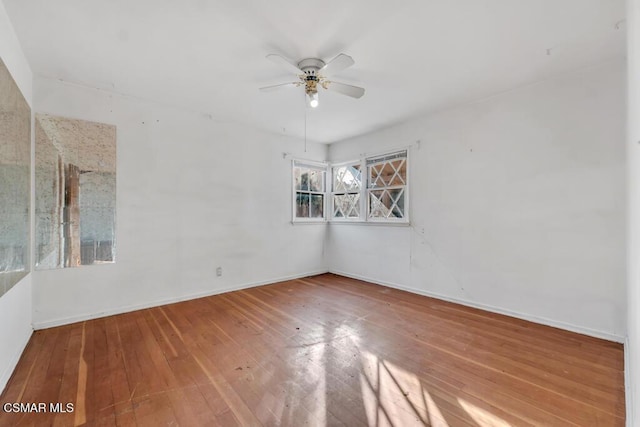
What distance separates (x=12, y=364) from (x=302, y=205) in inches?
159

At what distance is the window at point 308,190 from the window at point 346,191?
0.81 ft

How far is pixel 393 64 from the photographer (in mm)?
2725

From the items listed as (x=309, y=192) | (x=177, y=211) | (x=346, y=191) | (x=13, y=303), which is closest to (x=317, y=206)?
(x=309, y=192)

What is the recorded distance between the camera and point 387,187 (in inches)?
185

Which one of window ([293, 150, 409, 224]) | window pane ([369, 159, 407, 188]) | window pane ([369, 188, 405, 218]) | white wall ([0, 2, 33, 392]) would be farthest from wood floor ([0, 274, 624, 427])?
window pane ([369, 159, 407, 188])

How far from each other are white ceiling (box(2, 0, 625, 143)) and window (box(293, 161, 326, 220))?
2071 mm

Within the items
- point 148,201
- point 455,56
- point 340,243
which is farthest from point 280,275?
point 455,56

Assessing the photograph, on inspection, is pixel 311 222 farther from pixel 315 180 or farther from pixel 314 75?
pixel 314 75

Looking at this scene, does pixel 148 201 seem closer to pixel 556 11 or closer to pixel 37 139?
pixel 37 139

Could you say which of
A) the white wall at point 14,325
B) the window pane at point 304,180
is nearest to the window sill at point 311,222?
the window pane at point 304,180

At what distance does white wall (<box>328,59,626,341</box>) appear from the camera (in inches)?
105

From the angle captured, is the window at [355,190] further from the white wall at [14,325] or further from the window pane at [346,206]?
the white wall at [14,325]

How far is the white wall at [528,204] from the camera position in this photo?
105 inches

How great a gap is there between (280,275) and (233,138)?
244 centimetres
